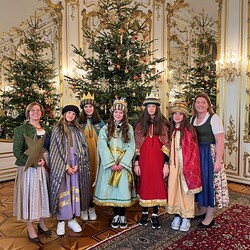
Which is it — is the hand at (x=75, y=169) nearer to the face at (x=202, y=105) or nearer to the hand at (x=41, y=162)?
the hand at (x=41, y=162)

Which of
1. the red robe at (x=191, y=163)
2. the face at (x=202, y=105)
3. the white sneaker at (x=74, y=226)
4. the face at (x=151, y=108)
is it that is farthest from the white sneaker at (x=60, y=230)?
the face at (x=202, y=105)

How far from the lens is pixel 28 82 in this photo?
5867 mm

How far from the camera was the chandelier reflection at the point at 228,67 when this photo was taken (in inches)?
209

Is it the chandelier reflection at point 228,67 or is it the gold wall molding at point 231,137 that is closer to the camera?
the chandelier reflection at point 228,67

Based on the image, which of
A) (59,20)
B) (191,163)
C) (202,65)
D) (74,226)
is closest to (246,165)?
(202,65)

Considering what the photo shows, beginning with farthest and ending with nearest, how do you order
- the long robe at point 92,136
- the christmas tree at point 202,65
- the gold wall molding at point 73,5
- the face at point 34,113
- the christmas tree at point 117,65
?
the gold wall molding at point 73,5, the christmas tree at point 202,65, the christmas tree at point 117,65, the long robe at point 92,136, the face at point 34,113

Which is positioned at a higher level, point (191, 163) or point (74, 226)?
point (191, 163)

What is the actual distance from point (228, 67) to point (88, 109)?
333 centimetres

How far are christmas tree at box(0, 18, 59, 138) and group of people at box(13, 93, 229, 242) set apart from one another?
311 centimetres

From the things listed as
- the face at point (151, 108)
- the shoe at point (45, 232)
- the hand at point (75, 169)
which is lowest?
the shoe at point (45, 232)

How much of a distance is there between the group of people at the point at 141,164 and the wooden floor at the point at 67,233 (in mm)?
87

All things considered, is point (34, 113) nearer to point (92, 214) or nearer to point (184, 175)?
point (92, 214)

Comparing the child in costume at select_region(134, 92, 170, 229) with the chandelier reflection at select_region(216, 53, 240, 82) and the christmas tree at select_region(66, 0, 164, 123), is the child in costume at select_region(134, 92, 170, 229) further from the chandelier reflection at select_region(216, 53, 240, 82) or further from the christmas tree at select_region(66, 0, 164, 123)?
the chandelier reflection at select_region(216, 53, 240, 82)

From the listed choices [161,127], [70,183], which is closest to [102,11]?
[161,127]
